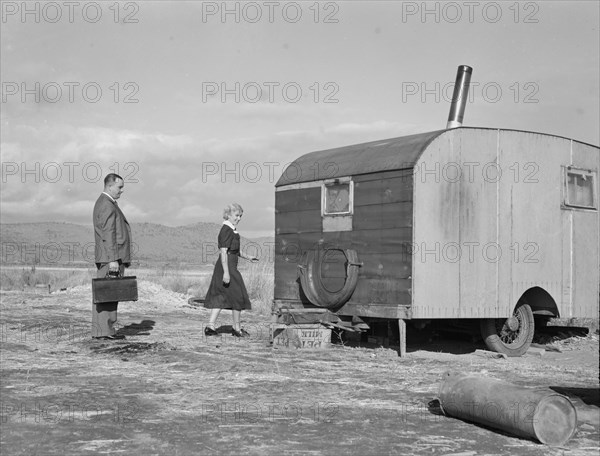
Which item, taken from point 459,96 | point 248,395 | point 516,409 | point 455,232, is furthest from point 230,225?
point 516,409

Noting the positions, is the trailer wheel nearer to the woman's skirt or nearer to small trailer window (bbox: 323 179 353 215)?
small trailer window (bbox: 323 179 353 215)

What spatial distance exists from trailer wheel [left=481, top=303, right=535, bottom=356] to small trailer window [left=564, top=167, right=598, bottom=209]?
5.67 feet

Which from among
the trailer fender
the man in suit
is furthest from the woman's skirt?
the man in suit

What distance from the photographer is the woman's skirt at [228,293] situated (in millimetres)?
11781

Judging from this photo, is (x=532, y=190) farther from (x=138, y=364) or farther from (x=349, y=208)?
(x=138, y=364)

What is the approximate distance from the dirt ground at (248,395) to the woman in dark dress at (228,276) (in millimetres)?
523

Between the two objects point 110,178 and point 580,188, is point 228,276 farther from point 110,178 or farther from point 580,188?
point 580,188

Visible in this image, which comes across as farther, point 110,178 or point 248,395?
point 110,178

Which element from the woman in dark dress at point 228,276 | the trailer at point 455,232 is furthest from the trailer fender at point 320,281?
the woman in dark dress at point 228,276

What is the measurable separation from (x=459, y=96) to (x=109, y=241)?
592cm

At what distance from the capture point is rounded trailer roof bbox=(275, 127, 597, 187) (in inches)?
423

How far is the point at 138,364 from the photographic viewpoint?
9.11 metres

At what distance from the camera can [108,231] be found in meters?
10.6

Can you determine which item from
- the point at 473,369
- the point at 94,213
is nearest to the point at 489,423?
the point at 473,369
